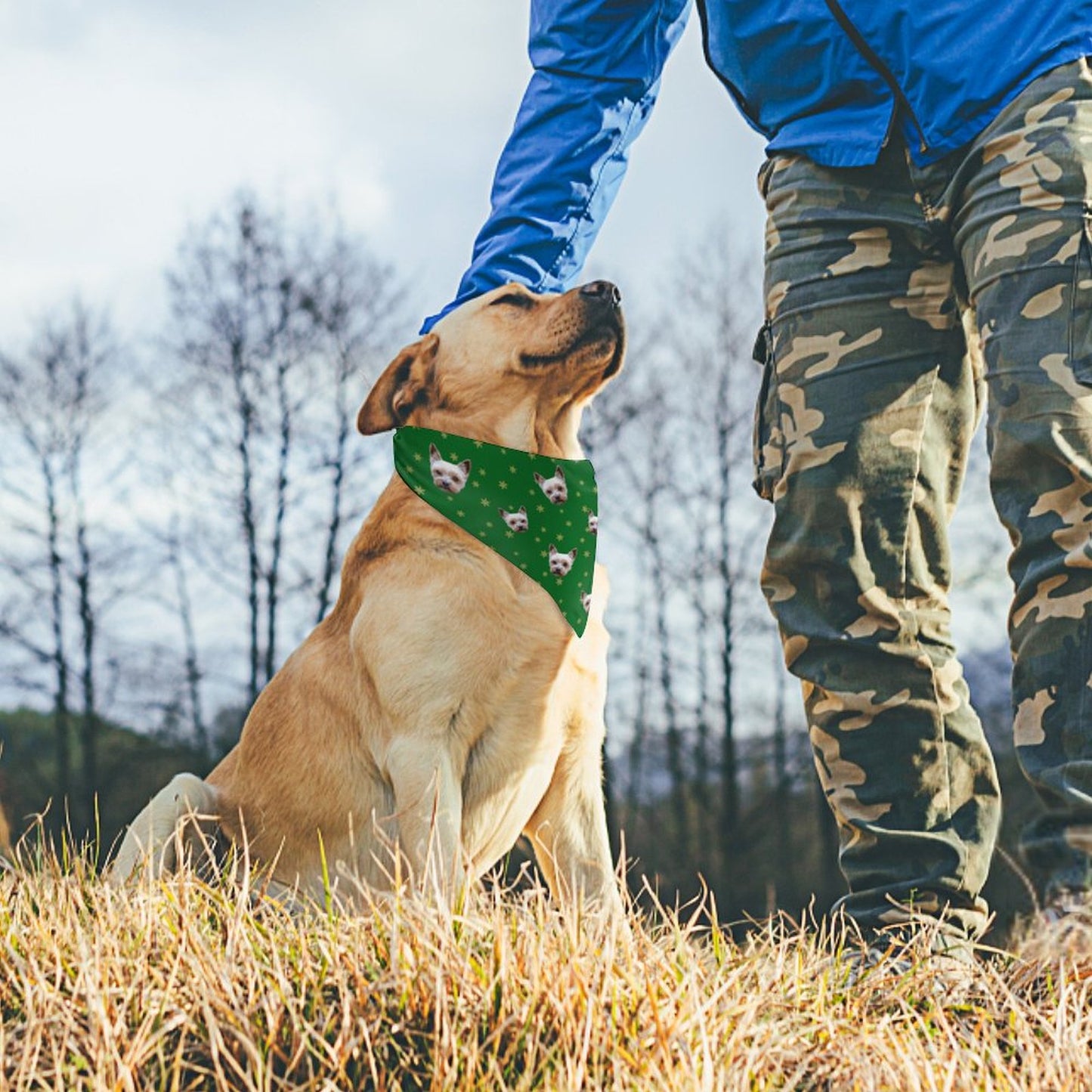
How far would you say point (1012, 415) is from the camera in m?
2.41

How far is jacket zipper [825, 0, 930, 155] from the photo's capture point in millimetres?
2658

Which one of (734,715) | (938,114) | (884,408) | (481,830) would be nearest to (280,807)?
(481,830)

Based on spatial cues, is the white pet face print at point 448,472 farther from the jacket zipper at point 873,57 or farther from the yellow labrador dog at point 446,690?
the jacket zipper at point 873,57

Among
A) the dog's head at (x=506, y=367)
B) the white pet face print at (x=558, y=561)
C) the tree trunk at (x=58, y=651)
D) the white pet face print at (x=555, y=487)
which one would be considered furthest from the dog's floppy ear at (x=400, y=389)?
the tree trunk at (x=58, y=651)

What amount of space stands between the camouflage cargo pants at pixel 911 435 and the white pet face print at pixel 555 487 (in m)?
0.63

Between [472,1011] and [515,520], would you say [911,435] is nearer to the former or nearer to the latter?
[515,520]

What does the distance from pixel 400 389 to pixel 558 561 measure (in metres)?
0.74

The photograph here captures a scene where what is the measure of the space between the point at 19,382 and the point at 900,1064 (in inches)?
831

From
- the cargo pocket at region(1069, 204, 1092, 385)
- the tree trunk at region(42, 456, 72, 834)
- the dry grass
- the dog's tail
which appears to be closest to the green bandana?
the dog's tail

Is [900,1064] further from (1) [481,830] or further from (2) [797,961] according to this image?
(1) [481,830]

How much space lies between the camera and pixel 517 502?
10.8 ft

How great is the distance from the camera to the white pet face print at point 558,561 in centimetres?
317

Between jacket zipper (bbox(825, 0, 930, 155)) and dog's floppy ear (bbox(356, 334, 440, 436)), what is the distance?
1.39m

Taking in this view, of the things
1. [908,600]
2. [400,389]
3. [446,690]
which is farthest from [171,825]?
[908,600]
